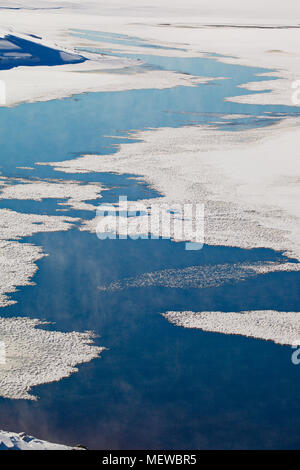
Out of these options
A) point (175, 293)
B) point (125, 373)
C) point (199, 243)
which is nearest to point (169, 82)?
point (199, 243)

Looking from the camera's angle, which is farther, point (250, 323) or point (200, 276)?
point (200, 276)

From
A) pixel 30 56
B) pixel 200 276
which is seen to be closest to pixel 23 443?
pixel 200 276

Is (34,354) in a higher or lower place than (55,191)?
lower

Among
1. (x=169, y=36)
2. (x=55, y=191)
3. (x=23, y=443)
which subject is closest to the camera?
(x=23, y=443)

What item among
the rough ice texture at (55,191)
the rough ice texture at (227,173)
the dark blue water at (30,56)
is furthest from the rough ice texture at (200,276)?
the dark blue water at (30,56)

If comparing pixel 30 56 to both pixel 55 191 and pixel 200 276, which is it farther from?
pixel 200 276

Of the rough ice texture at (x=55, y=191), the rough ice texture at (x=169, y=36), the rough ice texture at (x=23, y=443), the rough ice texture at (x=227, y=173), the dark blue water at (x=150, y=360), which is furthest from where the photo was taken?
the rough ice texture at (x=169, y=36)

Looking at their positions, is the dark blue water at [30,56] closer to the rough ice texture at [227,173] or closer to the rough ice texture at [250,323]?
the rough ice texture at [227,173]

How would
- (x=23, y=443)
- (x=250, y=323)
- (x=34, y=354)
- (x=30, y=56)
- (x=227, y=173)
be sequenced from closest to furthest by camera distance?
(x=23, y=443), (x=34, y=354), (x=250, y=323), (x=227, y=173), (x=30, y=56)
